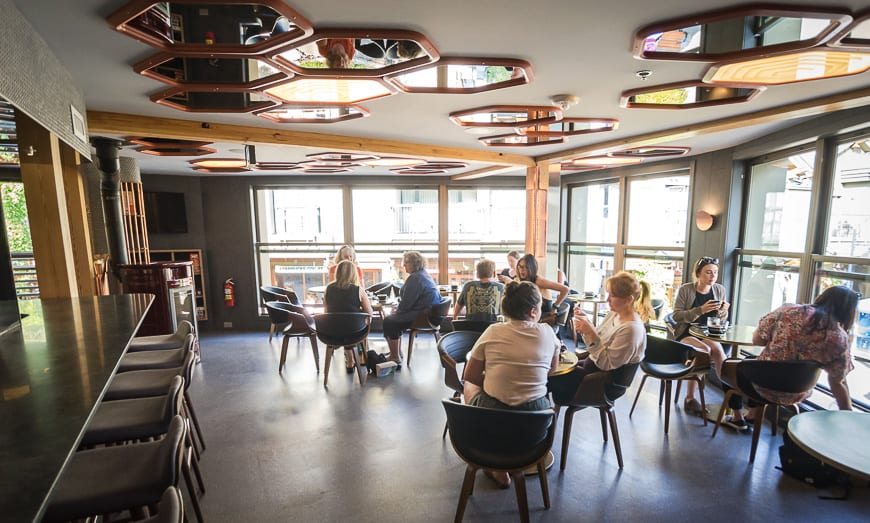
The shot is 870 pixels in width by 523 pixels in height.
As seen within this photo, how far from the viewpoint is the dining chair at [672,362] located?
136 inches

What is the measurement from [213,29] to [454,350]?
8.96 ft

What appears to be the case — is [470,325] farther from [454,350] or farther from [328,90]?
[328,90]

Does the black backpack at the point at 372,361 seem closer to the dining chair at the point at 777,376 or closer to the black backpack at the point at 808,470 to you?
the dining chair at the point at 777,376

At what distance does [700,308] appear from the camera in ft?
12.7

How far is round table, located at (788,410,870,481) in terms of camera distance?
1.77 metres

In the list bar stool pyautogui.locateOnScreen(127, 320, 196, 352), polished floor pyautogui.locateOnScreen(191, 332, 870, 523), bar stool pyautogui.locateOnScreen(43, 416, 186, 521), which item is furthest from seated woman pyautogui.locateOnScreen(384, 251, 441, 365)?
bar stool pyautogui.locateOnScreen(43, 416, 186, 521)

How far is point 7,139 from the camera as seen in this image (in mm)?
2824

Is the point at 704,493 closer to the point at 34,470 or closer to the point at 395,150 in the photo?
the point at 34,470

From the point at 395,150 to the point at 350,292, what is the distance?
1.71 m

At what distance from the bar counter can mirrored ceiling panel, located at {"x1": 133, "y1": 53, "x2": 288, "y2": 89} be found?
1.45 meters

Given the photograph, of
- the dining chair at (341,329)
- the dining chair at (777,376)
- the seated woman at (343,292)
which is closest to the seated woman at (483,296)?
the dining chair at (341,329)

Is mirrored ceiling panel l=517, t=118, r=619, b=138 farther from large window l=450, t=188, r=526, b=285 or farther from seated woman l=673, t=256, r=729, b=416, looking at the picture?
large window l=450, t=188, r=526, b=285

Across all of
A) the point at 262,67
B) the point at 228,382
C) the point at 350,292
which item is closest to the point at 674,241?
the point at 350,292

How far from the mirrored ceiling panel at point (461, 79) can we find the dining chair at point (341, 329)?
2.64 meters
